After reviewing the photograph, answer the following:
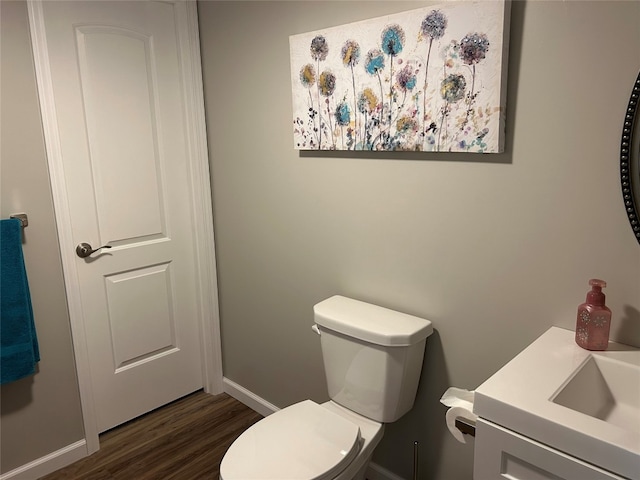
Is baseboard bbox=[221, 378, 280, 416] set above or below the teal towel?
below

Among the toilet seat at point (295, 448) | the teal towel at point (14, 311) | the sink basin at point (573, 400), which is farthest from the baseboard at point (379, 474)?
the teal towel at point (14, 311)

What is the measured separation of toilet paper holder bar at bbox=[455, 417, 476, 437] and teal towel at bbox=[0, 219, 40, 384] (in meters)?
1.63

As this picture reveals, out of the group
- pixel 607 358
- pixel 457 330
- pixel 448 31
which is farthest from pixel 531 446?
pixel 448 31

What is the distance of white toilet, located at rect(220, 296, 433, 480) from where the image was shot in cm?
144

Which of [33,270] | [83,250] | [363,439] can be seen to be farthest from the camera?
[83,250]

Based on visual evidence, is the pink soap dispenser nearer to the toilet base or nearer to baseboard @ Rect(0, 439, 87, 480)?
the toilet base

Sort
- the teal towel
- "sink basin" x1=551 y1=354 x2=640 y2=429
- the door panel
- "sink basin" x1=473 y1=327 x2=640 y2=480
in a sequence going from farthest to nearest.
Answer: the door panel
the teal towel
"sink basin" x1=551 y1=354 x2=640 y2=429
"sink basin" x1=473 y1=327 x2=640 y2=480

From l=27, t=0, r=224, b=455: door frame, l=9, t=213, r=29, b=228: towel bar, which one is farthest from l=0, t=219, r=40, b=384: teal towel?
l=27, t=0, r=224, b=455: door frame

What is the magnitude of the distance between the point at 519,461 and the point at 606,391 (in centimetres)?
34

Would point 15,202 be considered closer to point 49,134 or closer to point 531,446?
point 49,134

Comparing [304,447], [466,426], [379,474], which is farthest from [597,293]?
[379,474]

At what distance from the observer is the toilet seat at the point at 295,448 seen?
1.40m

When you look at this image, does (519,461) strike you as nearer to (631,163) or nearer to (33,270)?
(631,163)

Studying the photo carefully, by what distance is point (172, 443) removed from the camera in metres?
2.29
